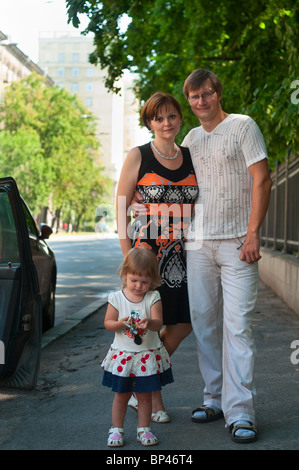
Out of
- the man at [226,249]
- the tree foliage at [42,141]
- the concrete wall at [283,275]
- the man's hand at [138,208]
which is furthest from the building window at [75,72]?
the man's hand at [138,208]

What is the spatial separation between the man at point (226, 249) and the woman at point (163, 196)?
0.09 meters

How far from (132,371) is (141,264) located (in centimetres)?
56

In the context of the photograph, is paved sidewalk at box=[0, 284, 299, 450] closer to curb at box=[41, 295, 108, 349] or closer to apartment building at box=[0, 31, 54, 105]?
curb at box=[41, 295, 108, 349]

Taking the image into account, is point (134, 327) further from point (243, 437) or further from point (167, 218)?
point (243, 437)

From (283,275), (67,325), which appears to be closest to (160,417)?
(67,325)

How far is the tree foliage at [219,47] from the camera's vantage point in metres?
8.13

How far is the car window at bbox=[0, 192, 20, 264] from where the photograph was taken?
18.2 ft

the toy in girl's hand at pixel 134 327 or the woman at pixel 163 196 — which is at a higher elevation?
the woman at pixel 163 196

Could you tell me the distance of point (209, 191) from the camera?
4562 millimetres

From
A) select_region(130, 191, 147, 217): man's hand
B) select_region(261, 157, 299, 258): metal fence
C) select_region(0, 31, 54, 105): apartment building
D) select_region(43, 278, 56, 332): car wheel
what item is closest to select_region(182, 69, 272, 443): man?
select_region(130, 191, 147, 217): man's hand

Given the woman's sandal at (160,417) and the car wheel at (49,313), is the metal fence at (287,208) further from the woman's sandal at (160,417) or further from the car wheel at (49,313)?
the woman's sandal at (160,417)

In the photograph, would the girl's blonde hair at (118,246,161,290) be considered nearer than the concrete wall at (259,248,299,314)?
Yes

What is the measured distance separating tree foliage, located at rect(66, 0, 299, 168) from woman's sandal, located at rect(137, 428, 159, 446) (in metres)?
3.60

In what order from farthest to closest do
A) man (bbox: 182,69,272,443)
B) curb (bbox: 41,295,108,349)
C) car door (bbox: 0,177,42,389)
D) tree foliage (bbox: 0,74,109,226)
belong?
tree foliage (bbox: 0,74,109,226)
curb (bbox: 41,295,108,349)
car door (bbox: 0,177,42,389)
man (bbox: 182,69,272,443)
